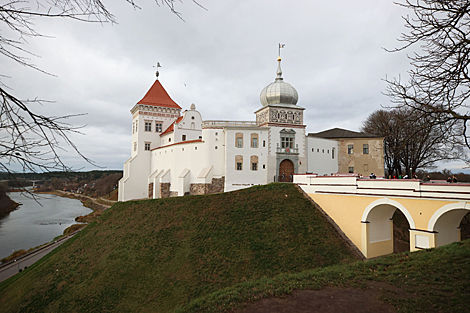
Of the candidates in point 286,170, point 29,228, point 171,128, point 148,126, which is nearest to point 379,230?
point 286,170

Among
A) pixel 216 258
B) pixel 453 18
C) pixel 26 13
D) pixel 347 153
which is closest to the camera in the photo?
pixel 26 13

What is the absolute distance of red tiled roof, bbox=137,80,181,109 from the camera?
43031mm

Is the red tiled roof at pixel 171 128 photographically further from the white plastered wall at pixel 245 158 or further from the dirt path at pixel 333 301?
the dirt path at pixel 333 301

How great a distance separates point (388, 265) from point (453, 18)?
344 inches

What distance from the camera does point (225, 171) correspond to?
28.6 metres

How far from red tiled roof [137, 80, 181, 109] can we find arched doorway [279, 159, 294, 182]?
22187 millimetres

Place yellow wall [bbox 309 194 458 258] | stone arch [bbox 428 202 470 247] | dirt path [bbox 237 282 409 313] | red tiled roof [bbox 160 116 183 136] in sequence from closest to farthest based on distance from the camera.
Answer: dirt path [bbox 237 282 409 313] → stone arch [bbox 428 202 470 247] → yellow wall [bbox 309 194 458 258] → red tiled roof [bbox 160 116 183 136]

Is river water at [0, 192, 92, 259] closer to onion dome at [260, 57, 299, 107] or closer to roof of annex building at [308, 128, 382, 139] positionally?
onion dome at [260, 57, 299, 107]

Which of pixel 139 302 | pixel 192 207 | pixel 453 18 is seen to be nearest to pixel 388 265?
pixel 453 18

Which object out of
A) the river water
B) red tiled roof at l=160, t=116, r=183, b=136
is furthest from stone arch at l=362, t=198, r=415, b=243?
the river water

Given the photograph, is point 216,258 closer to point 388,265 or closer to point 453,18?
point 388,265

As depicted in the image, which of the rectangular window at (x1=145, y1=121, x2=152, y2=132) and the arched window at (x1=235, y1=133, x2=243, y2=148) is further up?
the rectangular window at (x1=145, y1=121, x2=152, y2=132)

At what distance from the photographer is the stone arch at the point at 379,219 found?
16109 mm

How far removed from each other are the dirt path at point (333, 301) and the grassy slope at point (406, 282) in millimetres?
233
